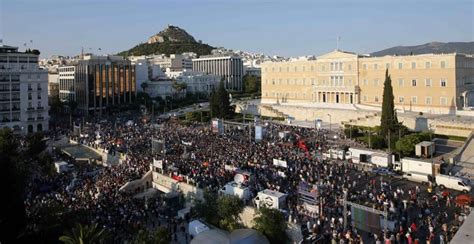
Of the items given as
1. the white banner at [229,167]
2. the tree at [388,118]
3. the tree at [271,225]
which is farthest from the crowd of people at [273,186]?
the tree at [388,118]

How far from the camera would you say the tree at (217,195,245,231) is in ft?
77.1

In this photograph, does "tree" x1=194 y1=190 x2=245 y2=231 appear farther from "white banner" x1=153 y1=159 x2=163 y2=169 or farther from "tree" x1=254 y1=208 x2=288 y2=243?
"white banner" x1=153 y1=159 x2=163 y2=169

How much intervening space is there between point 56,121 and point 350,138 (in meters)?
55.2

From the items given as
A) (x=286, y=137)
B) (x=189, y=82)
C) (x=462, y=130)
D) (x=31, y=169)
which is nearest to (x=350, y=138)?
(x=286, y=137)

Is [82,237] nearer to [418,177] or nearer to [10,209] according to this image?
[10,209]

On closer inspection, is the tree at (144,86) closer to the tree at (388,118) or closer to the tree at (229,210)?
the tree at (388,118)

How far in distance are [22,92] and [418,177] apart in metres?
57.7

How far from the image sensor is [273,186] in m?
26.9

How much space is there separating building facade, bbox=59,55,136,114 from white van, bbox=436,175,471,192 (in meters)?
74.1

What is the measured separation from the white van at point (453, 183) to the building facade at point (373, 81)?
28.7 meters

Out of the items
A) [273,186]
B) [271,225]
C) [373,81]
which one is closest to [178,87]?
[373,81]

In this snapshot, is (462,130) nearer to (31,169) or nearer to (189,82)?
(31,169)

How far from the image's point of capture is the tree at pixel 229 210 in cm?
2349

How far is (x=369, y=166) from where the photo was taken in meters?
33.1
